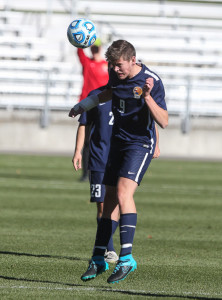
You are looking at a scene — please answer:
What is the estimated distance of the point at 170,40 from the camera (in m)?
31.4

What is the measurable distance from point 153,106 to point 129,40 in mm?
25759

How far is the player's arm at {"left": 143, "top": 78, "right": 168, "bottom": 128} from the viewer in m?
5.99

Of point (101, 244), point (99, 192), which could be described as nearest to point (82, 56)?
point (99, 192)

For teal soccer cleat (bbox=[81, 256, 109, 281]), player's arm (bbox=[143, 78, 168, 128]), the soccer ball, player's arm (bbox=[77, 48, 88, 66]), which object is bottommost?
teal soccer cleat (bbox=[81, 256, 109, 281])

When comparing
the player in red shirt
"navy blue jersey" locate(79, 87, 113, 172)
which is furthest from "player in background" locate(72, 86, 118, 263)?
the player in red shirt

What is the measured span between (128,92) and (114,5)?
28732 millimetres

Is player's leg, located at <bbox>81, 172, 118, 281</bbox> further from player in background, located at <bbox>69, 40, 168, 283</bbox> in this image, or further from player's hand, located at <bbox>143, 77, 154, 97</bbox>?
player's hand, located at <bbox>143, 77, 154, 97</bbox>

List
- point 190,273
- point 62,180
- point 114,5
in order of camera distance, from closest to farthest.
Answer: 1. point 190,273
2. point 62,180
3. point 114,5

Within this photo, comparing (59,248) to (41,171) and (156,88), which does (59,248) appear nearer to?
(156,88)

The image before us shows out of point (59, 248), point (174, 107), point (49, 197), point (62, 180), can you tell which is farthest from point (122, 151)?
point (174, 107)

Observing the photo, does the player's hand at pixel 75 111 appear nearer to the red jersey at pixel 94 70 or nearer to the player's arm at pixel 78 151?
the player's arm at pixel 78 151

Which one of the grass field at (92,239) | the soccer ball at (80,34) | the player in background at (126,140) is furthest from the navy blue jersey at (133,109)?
the soccer ball at (80,34)

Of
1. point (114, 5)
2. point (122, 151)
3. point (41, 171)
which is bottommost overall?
point (41, 171)

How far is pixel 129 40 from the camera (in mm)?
31531
